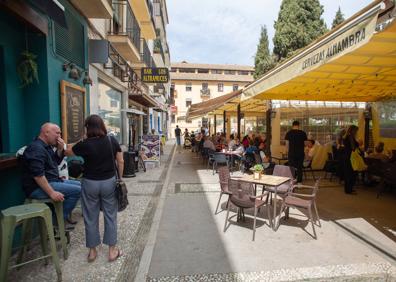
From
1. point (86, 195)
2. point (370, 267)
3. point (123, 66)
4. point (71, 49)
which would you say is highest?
point (123, 66)

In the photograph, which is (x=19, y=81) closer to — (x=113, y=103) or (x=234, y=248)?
(x=234, y=248)

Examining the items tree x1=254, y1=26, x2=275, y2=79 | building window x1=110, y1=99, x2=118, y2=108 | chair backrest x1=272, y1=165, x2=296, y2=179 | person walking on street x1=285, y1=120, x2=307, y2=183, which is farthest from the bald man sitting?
tree x1=254, y1=26, x2=275, y2=79

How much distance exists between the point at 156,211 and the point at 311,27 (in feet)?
82.1

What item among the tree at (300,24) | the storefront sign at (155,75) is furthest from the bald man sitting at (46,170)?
the tree at (300,24)

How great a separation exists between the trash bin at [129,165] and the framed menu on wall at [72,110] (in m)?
2.53

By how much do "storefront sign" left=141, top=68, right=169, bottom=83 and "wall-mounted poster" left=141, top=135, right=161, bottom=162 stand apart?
282cm

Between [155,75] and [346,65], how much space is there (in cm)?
859

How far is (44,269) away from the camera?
3.30 meters

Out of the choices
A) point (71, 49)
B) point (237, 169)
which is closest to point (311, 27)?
point (237, 169)

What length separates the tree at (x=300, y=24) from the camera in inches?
969

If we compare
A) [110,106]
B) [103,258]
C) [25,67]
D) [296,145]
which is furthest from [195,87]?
[103,258]

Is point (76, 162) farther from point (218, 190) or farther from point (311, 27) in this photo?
point (311, 27)

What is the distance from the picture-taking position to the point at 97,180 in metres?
3.37

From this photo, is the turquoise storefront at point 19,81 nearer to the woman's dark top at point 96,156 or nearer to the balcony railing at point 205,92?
the woman's dark top at point 96,156
